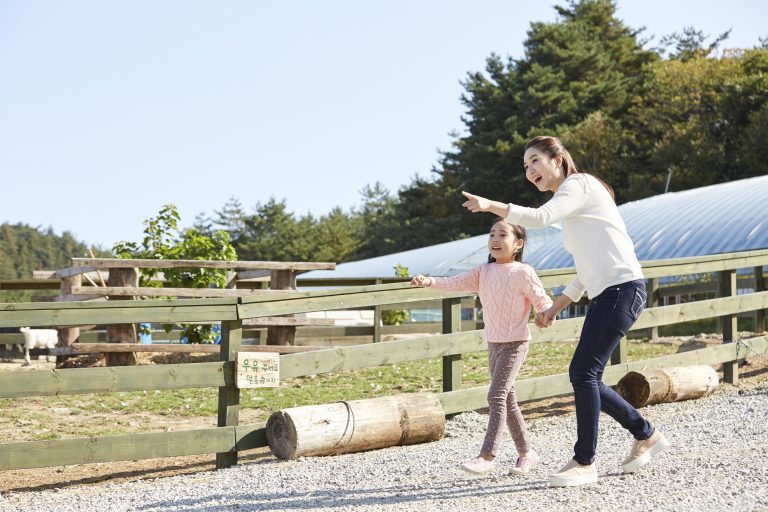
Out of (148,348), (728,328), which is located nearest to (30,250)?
(148,348)

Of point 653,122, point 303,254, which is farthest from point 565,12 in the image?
point 303,254

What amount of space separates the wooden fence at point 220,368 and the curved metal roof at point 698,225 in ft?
42.4

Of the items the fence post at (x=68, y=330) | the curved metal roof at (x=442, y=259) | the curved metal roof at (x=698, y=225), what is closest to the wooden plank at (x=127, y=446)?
the fence post at (x=68, y=330)

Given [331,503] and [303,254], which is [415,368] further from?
[303,254]

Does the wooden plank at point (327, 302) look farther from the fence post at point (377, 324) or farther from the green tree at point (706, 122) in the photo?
the green tree at point (706, 122)

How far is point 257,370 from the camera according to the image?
6.05m

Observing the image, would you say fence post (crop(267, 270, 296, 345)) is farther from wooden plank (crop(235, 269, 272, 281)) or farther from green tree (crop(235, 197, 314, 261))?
green tree (crop(235, 197, 314, 261))

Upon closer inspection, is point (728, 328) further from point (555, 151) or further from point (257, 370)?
point (257, 370)

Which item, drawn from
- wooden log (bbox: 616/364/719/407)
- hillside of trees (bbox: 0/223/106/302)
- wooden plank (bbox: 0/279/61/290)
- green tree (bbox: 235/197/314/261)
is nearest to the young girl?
wooden log (bbox: 616/364/719/407)

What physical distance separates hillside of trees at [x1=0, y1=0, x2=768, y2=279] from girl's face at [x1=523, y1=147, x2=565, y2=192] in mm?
31208

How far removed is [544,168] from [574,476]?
5.46 ft

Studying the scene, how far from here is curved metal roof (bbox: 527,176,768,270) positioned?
19641 millimetres

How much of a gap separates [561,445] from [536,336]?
4.32 feet

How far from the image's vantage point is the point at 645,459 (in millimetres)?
4973
